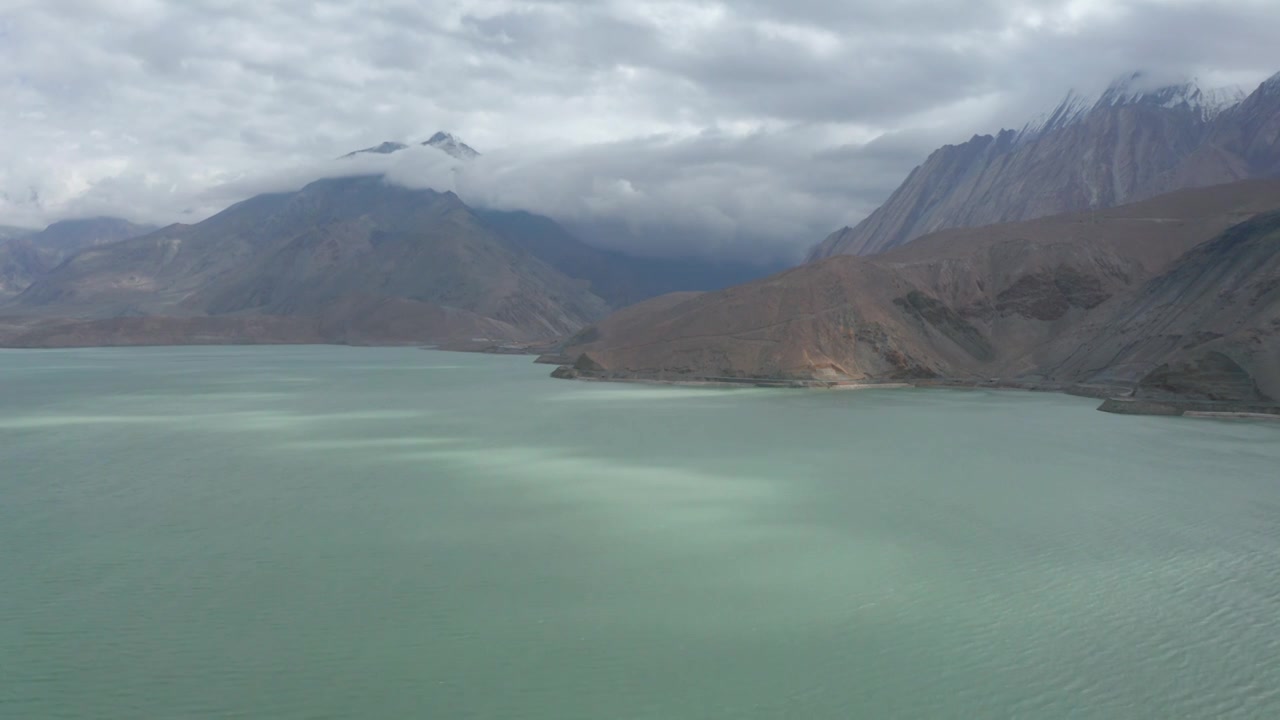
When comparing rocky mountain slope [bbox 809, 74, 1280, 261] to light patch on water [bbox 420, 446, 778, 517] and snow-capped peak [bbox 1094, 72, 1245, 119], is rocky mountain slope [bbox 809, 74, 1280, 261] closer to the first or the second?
snow-capped peak [bbox 1094, 72, 1245, 119]

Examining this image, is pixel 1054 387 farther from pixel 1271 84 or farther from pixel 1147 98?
pixel 1147 98

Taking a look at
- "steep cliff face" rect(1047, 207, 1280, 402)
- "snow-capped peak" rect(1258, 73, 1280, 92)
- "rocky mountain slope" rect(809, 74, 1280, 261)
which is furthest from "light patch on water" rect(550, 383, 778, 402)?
"snow-capped peak" rect(1258, 73, 1280, 92)

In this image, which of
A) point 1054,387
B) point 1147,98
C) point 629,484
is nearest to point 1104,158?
point 1147,98

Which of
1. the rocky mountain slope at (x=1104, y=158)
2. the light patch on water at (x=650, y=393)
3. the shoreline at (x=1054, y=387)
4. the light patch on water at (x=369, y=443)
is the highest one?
the rocky mountain slope at (x=1104, y=158)

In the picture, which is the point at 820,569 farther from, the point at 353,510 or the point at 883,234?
the point at 883,234

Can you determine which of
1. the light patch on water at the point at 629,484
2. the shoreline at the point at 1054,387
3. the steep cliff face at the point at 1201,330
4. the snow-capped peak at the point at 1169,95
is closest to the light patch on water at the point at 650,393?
the shoreline at the point at 1054,387

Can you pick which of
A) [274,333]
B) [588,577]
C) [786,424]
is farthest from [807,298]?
[274,333]

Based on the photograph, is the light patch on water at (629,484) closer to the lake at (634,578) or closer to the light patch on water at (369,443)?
the lake at (634,578)
